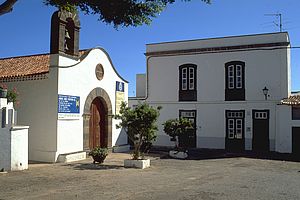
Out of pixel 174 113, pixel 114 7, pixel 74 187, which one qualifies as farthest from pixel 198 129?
pixel 114 7

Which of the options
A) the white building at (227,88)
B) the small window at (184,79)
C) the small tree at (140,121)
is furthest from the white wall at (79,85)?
the small window at (184,79)

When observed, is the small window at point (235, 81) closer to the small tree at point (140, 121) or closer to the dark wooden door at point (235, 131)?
the dark wooden door at point (235, 131)

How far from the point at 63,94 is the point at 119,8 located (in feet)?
26.7

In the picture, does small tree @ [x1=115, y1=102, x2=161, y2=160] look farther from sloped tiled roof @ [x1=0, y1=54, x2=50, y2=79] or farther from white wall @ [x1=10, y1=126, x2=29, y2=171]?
sloped tiled roof @ [x1=0, y1=54, x2=50, y2=79]

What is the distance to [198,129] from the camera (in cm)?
2567

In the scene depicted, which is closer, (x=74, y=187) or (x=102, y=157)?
(x=74, y=187)

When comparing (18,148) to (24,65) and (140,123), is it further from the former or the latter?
(24,65)

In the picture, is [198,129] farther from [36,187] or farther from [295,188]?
[36,187]

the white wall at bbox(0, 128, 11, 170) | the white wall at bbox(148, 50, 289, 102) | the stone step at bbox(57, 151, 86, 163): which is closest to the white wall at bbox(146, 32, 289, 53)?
the white wall at bbox(148, 50, 289, 102)

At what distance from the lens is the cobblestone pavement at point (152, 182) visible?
9.35m

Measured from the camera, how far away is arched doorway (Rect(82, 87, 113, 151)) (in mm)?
17706

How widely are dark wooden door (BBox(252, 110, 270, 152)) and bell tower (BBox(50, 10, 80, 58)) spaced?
1290 cm

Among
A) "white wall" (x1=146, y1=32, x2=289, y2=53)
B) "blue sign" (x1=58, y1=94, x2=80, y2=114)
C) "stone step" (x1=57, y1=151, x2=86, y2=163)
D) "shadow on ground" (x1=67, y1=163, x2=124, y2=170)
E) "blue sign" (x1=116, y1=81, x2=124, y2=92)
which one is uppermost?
"white wall" (x1=146, y1=32, x2=289, y2=53)

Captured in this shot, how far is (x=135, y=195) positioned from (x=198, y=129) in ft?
55.2
